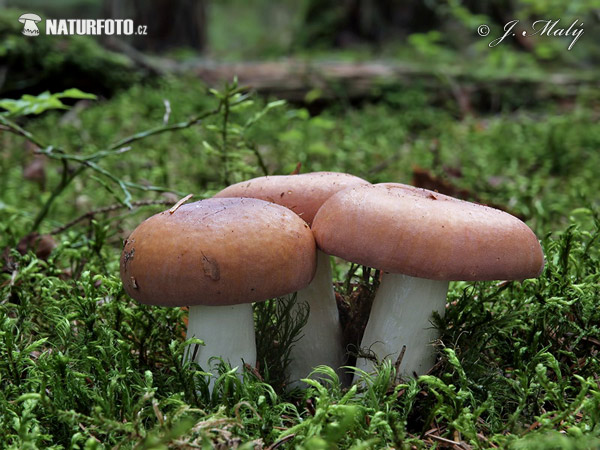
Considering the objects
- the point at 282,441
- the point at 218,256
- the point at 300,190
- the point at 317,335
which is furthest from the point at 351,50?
the point at 282,441

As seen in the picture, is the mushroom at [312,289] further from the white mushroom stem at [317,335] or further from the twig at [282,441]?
the twig at [282,441]

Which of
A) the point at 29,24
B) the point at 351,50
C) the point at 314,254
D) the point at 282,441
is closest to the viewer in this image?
the point at 282,441

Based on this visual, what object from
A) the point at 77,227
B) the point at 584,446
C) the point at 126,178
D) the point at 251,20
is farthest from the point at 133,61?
the point at 251,20

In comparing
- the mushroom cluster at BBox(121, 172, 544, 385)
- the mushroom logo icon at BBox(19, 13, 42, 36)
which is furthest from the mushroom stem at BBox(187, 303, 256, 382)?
the mushroom logo icon at BBox(19, 13, 42, 36)

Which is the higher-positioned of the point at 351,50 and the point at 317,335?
the point at 351,50

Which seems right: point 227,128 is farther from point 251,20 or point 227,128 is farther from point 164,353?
point 251,20
